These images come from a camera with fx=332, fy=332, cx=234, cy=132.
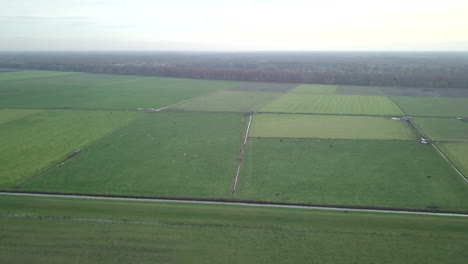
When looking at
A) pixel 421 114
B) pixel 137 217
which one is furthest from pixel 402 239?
pixel 421 114

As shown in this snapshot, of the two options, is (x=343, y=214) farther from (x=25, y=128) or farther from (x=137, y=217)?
(x=25, y=128)

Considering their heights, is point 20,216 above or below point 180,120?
below

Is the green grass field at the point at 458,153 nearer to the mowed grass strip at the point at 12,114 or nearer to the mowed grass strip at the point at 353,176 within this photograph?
the mowed grass strip at the point at 353,176

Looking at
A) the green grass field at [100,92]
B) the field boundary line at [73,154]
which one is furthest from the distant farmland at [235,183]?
the green grass field at [100,92]

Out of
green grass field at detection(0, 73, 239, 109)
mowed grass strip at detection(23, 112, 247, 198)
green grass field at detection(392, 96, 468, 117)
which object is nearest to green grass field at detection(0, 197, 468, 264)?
mowed grass strip at detection(23, 112, 247, 198)

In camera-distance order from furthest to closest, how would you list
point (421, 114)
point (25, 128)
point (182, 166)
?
point (421, 114) < point (25, 128) < point (182, 166)

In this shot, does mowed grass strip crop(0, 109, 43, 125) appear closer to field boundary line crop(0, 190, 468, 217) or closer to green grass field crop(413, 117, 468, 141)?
field boundary line crop(0, 190, 468, 217)

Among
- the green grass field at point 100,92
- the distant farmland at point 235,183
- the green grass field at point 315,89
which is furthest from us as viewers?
the green grass field at point 315,89
